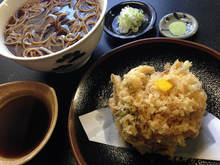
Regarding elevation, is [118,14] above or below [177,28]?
above

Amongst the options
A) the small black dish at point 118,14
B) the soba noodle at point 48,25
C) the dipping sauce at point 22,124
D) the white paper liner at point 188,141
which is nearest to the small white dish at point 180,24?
the small black dish at point 118,14

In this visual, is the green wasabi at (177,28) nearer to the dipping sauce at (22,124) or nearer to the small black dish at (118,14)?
the small black dish at (118,14)

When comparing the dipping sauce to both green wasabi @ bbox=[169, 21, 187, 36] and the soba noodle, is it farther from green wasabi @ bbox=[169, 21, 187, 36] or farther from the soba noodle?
green wasabi @ bbox=[169, 21, 187, 36]

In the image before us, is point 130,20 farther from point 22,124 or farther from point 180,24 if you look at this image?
point 22,124

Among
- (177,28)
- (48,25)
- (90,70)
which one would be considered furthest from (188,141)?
(48,25)

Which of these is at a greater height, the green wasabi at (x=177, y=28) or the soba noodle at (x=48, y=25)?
the soba noodle at (x=48, y=25)

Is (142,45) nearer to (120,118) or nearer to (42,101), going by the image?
(120,118)

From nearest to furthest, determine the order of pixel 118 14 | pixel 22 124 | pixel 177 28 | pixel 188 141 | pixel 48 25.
Answer: pixel 188 141, pixel 22 124, pixel 48 25, pixel 177 28, pixel 118 14
